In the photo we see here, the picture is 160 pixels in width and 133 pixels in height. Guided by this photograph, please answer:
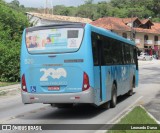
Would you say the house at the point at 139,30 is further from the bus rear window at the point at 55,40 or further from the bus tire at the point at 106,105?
the bus rear window at the point at 55,40

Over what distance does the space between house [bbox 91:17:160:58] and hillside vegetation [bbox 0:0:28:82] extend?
5266 cm

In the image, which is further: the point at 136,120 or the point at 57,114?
the point at 57,114

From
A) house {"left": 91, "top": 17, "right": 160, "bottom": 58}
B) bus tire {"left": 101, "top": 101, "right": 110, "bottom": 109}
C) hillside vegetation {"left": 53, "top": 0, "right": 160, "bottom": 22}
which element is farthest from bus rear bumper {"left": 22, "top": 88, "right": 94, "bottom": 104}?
hillside vegetation {"left": 53, "top": 0, "right": 160, "bottom": 22}

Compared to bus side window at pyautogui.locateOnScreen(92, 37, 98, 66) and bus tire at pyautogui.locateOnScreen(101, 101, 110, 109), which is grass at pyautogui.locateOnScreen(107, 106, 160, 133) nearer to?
bus side window at pyautogui.locateOnScreen(92, 37, 98, 66)

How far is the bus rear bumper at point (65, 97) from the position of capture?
13.5 metres

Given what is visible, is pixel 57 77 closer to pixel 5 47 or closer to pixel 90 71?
pixel 90 71

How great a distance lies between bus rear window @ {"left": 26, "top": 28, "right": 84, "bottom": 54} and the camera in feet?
45.5

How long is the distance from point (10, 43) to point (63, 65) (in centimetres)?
2179

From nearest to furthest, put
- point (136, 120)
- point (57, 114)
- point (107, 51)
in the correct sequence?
point (136, 120) < point (57, 114) < point (107, 51)

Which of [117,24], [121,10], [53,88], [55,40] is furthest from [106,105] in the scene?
[121,10]

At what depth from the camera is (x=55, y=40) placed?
14070mm

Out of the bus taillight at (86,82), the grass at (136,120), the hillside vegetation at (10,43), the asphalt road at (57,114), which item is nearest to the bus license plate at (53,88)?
the bus taillight at (86,82)

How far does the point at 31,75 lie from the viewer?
14.0m

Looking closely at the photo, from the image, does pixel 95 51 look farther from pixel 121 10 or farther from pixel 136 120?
pixel 121 10
